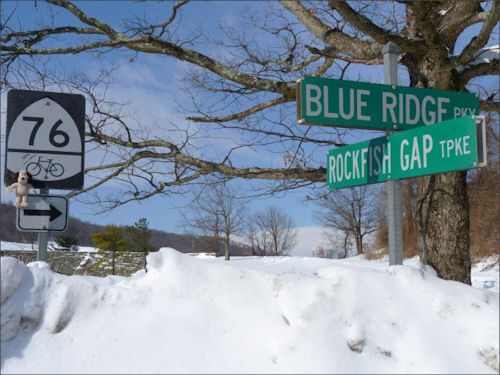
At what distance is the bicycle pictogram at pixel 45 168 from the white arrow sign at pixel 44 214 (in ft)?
0.63

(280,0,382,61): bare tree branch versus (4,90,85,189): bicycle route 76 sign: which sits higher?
(280,0,382,61): bare tree branch

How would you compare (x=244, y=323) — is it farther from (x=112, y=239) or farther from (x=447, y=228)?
(x=112, y=239)

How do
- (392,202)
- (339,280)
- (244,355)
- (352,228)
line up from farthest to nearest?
(352,228), (392,202), (339,280), (244,355)

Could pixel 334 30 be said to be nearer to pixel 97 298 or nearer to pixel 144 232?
pixel 97 298

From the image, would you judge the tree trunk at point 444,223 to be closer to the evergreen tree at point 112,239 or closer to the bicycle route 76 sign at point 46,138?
the bicycle route 76 sign at point 46,138

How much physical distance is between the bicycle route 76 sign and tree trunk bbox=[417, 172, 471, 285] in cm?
371

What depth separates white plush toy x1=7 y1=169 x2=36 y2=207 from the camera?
12.4 feet

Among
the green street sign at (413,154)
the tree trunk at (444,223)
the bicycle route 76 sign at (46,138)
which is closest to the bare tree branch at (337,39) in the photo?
the tree trunk at (444,223)

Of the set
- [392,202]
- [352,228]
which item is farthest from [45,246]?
[352,228]

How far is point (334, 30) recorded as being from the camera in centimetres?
645

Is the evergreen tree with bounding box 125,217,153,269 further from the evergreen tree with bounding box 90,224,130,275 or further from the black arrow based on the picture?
the black arrow

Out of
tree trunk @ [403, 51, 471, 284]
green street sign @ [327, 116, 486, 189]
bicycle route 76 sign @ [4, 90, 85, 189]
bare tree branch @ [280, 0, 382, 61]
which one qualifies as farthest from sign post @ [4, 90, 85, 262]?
tree trunk @ [403, 51, 471, 284]

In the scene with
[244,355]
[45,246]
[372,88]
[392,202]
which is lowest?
[244,355]

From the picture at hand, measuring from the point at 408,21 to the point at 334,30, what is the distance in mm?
960
